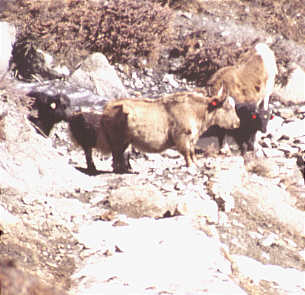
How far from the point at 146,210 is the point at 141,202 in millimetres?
101

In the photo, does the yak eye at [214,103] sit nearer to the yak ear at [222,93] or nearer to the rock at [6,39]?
the yak ear at [222,93]

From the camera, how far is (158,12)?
797 centimetres

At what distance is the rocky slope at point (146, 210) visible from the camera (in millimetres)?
3537

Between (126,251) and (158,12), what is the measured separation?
4750 mm

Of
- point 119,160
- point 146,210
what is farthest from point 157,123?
point 146,210

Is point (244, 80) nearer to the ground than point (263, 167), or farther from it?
farther from it

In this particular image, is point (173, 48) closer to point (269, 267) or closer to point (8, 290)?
point (269, 267)

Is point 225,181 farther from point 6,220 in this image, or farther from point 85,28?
point 85,28

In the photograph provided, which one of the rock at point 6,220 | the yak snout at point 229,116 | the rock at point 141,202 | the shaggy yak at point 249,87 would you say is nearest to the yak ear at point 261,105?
the shaggy yak at point 249,87

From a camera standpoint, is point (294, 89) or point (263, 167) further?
point (294, 89)

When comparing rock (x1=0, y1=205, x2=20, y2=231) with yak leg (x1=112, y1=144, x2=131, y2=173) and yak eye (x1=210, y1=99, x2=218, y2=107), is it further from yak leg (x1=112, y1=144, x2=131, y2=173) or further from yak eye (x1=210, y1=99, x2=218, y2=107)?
yak eye (x1=210, y1=99, x2=218, y2=107)

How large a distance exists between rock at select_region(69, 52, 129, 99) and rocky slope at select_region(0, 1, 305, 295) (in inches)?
0.5

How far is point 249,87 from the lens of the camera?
7.39 m

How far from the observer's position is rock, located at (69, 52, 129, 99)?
22.5ft
